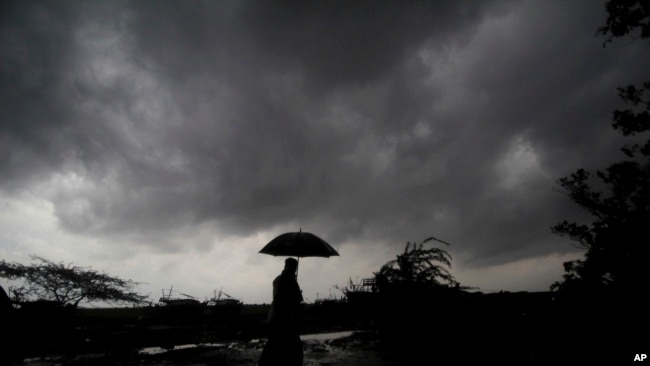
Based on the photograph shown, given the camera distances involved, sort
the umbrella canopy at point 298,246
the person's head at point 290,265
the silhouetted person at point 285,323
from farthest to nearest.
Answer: the umbrella canopy at point 298,246
the person's head at point 290,265
the silhouetted person at point 285,323

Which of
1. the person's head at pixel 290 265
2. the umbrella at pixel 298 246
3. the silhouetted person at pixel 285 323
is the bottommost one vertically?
the silhouetted person at pixel 285 323

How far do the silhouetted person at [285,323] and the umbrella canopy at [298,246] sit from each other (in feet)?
2.98

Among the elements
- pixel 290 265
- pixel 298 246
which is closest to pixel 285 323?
pixel 290 265

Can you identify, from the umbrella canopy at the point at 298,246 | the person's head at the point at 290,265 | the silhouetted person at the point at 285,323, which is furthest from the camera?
the umbrella canopy at the point at 298,246

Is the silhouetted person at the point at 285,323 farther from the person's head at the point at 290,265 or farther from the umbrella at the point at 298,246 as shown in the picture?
the umbrella at the point at 298,246

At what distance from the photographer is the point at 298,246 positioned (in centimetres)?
573

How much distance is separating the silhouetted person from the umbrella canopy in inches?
35.7

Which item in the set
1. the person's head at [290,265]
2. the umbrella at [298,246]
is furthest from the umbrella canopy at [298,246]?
the person's head at [290,265]

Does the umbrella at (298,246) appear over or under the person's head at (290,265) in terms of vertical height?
over

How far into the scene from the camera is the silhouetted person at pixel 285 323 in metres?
4.51

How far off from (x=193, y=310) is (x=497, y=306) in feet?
150

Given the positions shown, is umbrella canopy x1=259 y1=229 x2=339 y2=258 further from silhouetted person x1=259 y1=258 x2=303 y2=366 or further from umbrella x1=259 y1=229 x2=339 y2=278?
silhouetted person x1=259 y1=258 x2=303 y2=366

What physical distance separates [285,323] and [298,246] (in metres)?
1.47

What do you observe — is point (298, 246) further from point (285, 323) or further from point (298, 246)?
point (285, 323)
